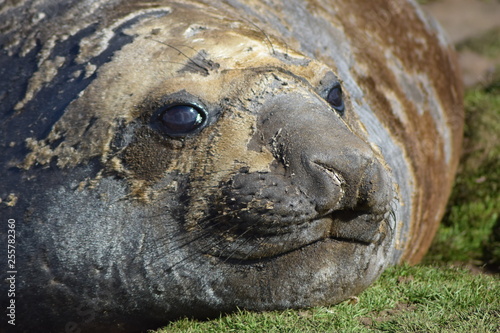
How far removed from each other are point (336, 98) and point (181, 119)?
810 millimetres

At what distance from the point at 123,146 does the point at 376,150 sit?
4.08 feet

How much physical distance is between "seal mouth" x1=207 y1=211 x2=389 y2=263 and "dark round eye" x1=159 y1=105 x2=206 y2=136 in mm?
494

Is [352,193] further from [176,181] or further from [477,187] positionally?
[477,187]

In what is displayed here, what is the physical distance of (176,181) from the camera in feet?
Answer: 10.5

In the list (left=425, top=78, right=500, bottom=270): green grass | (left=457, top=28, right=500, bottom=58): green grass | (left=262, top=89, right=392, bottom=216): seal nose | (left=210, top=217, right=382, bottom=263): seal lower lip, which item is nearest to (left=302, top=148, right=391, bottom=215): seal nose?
(left=262, top=89, right=392, bottom=216): seal nose

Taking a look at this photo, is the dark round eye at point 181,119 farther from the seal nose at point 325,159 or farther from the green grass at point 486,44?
the green grass at point 486,44

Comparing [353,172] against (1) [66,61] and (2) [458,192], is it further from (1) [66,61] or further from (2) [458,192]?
(2) [458,192]

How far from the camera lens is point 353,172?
3045 mm

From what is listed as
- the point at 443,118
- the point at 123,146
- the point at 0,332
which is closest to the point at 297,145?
the point at 123,146

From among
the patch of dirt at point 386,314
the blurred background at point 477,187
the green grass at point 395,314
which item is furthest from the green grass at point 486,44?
the patch of dirt at point 386,314

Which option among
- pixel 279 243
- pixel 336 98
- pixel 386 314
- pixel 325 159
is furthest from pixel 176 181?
pixel 386 314

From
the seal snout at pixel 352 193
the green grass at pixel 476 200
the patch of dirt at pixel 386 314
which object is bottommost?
the green grass at pixel 476 200

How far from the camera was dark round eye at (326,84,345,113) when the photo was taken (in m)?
3.59

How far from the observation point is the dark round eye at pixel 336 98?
3586mm
